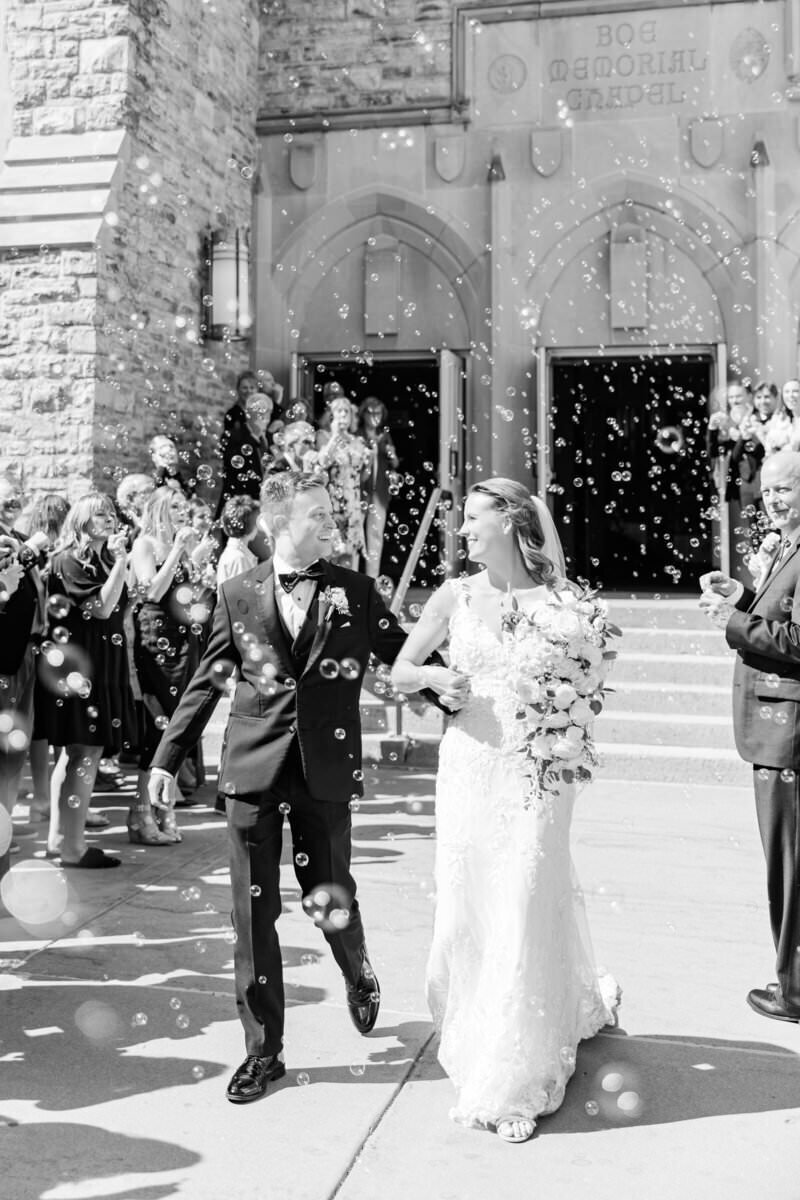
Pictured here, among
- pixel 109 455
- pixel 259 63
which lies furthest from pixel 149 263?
pixel 259 63

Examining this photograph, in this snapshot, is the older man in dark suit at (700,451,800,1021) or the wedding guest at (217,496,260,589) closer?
the older man in dark suit at (700,451,800,1021)

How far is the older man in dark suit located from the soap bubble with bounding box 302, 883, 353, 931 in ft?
4.97

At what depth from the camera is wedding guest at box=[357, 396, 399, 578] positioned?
36.1 feet

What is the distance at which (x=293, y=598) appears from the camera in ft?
12.1

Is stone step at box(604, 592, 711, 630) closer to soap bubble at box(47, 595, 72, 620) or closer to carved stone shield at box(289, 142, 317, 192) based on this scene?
soap bubble at box(47, 595, 72, 620)

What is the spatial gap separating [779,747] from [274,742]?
1.77 meters

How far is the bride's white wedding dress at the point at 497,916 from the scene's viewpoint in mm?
3297

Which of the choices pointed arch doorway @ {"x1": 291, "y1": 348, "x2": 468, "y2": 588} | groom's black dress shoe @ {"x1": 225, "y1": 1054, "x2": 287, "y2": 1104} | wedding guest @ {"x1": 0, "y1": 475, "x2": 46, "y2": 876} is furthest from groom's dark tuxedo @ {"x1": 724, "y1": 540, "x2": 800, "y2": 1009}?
pointed arch doorway @ {"x1": 291, "y1": 348, "x2": 468, "y2": 588}

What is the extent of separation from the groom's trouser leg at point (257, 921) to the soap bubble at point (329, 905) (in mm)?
119

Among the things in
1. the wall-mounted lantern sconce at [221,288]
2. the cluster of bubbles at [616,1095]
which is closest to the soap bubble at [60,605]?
the cluster of bubbles at [616,1095]

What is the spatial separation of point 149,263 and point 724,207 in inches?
244

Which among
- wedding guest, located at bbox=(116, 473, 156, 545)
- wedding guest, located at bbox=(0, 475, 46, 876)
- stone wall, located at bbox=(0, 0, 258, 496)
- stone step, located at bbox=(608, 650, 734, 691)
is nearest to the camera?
wedding guest, located at bbox=(0, 475, 46, 876)

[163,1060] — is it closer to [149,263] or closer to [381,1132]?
[381,1132]

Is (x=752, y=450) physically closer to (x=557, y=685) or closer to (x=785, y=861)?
(x=785, y=861)
